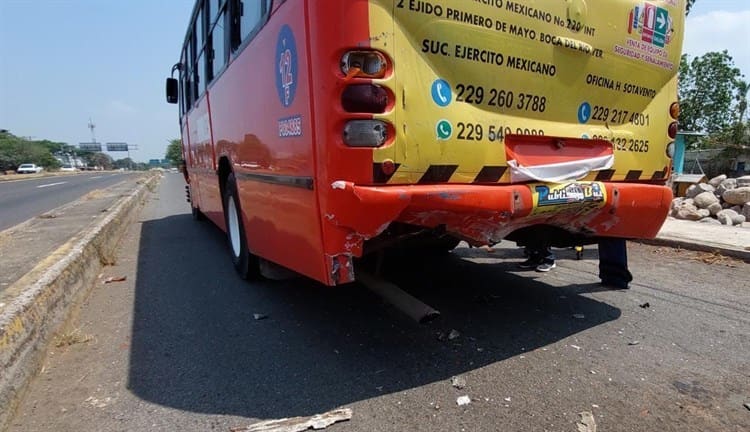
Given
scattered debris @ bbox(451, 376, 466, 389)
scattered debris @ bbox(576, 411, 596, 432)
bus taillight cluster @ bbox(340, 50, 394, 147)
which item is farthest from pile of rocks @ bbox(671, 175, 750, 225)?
bus taillight cluster @ bbox(340, 50, 394, 147)

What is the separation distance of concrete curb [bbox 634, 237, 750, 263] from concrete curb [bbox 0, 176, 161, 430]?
592 cm

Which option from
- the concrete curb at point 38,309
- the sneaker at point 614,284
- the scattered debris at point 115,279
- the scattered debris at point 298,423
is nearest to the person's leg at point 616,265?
the sneaker at point 614,284

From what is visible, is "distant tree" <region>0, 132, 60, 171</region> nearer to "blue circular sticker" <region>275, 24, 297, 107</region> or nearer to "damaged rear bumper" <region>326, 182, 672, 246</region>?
"blue circular sticker" <region>275, 24, 297, 107</region>

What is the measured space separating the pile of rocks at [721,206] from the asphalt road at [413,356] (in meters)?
4.24

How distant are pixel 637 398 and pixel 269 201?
8.51 feet

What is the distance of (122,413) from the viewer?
7.73 ft

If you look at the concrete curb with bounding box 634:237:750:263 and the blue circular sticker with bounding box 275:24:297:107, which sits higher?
the blue circular sticker with bounding box 275:24:297:107

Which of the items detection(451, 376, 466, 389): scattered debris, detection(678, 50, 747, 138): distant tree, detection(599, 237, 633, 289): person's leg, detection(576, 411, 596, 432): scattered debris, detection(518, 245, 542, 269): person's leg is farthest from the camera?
detection(678, 50, 747, 138): distant tree

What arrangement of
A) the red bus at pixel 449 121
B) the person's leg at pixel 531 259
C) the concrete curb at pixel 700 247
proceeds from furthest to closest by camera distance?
the concrete curb at pixel 700 247, the person's leg at pixel 531 259, the red bus at pixel 449 121

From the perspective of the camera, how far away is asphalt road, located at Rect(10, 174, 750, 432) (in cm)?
231

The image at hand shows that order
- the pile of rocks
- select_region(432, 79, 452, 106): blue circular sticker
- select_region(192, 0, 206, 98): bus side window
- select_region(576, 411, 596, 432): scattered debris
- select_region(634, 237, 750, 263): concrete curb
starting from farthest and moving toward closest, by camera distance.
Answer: the pile of rocks, select_region(192, 0, 206, 98): bus side window, select_region(634, 237, 750, 263): concrete curb, select_region(432, 79, 452, 106): blue circular sticker, select_region(576, 411, 596, 432): scattered debris

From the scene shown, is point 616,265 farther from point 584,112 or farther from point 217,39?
point 217,39

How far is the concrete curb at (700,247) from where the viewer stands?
17.5 feet

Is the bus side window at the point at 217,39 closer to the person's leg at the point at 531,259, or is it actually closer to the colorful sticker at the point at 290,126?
the colorful sticker at the point at 290,126
